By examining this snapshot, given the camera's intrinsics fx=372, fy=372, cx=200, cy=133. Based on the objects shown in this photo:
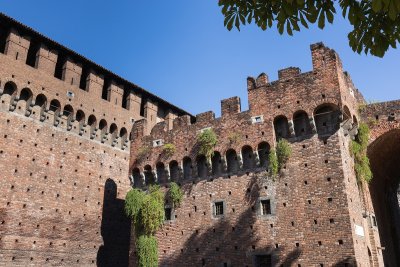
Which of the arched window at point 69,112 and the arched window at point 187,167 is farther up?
the arched window at point 69,112

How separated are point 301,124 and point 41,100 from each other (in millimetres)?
12863

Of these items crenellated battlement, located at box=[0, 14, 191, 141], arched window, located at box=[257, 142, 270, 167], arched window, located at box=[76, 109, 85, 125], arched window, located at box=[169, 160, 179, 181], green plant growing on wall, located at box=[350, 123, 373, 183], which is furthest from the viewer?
arched window, located at box=[76, 109, 85, 125]

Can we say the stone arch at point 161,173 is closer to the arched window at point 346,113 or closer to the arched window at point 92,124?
the arched window at point 92,124

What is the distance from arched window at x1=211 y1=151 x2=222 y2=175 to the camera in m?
17.4

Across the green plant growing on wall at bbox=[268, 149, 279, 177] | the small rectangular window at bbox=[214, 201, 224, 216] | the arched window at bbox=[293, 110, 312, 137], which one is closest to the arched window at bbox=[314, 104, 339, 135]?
the arched window at bbox=[293, 110, 312, 137]

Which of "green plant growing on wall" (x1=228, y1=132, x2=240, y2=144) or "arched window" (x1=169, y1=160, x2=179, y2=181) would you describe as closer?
"green plant growing on wall" (x1=228, y1=132, x2=240, y2=144)

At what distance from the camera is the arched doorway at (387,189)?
1770 cm

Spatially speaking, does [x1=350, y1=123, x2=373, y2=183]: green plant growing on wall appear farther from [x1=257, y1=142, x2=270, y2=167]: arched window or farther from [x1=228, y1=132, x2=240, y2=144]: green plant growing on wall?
[x1=228, y1=132, x2=240, y2=144]: green plant growing on wall

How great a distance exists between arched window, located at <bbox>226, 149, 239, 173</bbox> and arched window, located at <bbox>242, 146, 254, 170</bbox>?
0.42m

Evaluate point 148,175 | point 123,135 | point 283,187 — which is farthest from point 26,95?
point 283,187

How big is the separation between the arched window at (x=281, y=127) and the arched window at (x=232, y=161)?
218 cm

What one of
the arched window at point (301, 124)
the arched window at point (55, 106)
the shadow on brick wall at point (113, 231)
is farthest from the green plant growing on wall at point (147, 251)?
the arched window at point (301, 124)

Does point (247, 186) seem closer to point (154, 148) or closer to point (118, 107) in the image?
point (154, 148)

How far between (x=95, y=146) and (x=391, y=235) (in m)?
16.9
